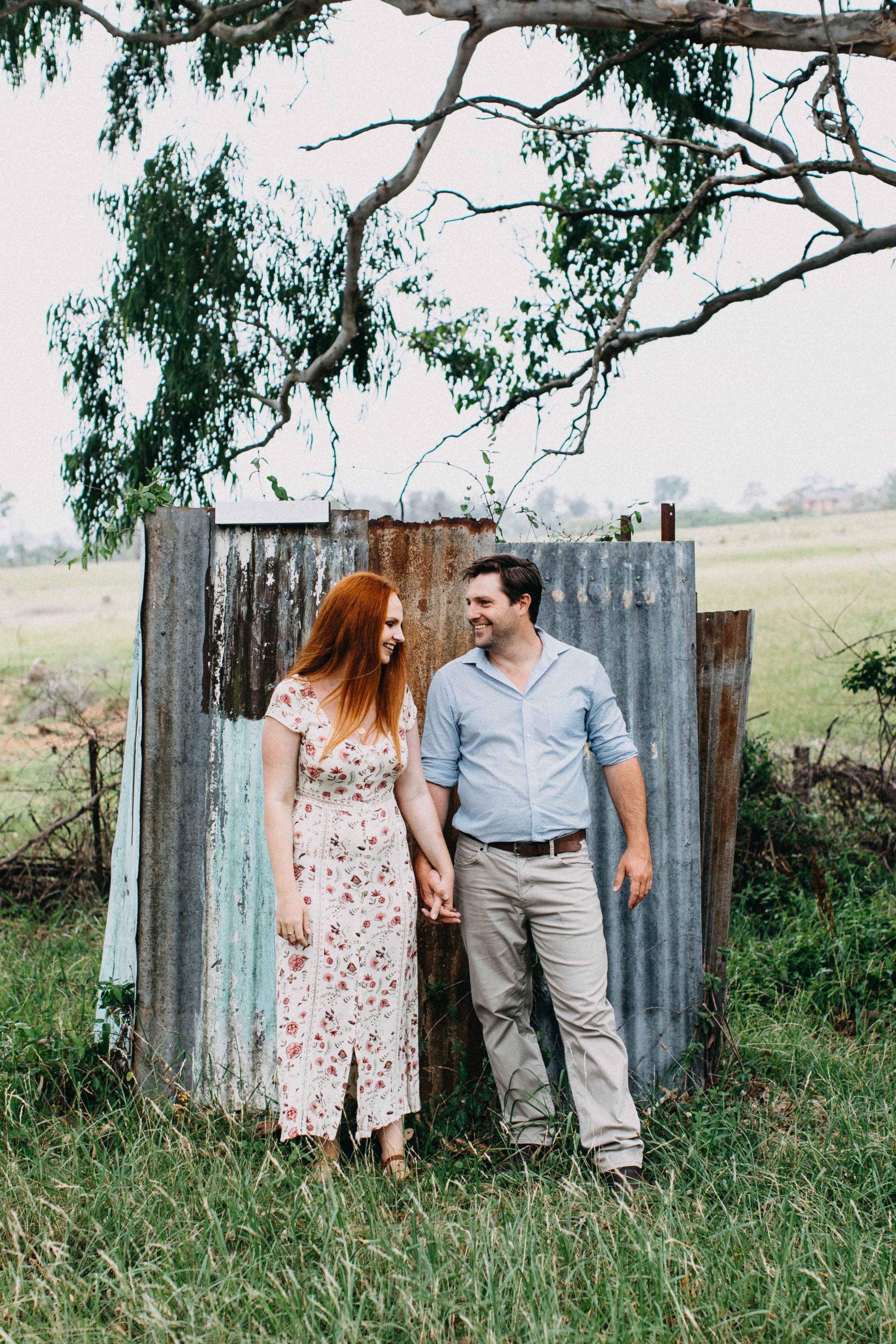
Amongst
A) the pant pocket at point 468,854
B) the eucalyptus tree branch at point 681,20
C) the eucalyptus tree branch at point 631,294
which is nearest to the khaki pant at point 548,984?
Result: the pant pocket at point 468,854

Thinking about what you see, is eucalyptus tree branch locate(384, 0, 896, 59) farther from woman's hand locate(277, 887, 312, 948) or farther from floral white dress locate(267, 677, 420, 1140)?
woman's hand locate(277, 887, 312, 948)

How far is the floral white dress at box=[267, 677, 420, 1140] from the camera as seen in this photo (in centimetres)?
331

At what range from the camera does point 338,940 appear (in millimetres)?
3324

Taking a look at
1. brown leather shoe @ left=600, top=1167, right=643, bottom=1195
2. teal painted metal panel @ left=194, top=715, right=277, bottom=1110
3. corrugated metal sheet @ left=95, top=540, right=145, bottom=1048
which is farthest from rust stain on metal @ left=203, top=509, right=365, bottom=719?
brown leather shoe @ left=600, top=1167, right=643, bottom=1195

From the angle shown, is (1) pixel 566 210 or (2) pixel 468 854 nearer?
(2) pixel 468 854

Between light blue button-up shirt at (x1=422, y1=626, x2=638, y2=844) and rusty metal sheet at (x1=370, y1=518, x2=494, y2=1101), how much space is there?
33 cm

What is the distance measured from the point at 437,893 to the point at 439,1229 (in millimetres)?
995

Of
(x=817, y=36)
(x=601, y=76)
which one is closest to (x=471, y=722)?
(x=817, y=36)

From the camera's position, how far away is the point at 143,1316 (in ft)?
8.45

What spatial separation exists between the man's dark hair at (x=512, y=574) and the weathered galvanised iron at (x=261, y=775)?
0.41 m

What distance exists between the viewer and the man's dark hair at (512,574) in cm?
354

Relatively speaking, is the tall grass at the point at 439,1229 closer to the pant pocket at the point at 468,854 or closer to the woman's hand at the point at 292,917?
the woman's hand at the point at 292,917

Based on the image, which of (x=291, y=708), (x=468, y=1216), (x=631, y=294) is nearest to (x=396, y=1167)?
(x=468, y=1216)

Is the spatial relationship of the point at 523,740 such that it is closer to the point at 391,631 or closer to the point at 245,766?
the point at 391,631
